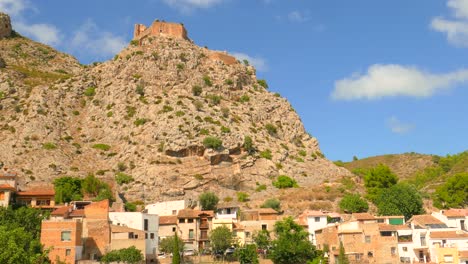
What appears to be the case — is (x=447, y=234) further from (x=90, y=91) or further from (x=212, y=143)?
(x=90, y=91)

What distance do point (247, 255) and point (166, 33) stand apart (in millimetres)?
71880

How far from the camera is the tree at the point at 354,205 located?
71.8 m

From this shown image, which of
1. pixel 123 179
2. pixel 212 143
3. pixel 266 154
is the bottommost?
pixel 123 179

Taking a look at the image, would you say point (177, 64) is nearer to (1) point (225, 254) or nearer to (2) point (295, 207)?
(2) point (295, 207)

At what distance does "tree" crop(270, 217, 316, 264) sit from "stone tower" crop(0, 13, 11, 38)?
104 meters

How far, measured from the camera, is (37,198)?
67500 mm

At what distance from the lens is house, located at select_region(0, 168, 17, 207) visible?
64.5m

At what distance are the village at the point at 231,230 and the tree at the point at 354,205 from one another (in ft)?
18.1

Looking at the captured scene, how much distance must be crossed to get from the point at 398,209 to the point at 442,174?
5377 centimetres

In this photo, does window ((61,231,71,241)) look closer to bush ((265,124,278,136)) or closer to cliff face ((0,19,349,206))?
cliff face ((0,19,349,206))

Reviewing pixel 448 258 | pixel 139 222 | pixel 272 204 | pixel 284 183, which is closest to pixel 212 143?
pixel 284 183

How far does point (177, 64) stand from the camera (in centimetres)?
10688

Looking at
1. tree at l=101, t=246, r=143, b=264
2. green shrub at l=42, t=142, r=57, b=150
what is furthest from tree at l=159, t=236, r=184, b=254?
green shrub at l=42, t=142, r=57, b=150

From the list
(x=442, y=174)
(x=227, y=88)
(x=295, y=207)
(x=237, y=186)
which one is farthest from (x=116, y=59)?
(x=442, y=174)
